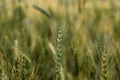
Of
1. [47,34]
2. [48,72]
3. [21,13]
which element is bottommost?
[48,72]

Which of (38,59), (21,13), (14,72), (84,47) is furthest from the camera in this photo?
(21,13)

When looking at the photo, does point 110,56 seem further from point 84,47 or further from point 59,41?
point 84,47

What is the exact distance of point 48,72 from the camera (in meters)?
0.84

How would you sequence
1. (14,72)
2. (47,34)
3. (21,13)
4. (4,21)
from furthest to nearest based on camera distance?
1. (21,13)
2. (4,21)
3. (47,34)
4. (14,72)

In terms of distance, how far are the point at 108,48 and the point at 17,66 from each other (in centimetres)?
15

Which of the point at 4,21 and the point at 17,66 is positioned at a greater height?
the point at 4,21

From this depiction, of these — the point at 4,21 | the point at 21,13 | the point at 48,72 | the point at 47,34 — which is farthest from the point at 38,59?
the point at 21,13

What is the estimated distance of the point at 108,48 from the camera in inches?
20.6

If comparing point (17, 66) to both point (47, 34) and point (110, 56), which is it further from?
point (47, 34)

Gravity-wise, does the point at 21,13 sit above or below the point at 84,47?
above

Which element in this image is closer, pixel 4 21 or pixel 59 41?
pixel 59 41

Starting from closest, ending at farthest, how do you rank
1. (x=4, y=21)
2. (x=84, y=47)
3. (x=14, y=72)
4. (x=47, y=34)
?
1. (x=14, y=72)
2. (x=84, y=47)
3. (x=47, y=34)
4. (x=4, y=21)

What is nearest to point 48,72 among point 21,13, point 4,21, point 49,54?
point 49,54

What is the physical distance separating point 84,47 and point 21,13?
91 cm
